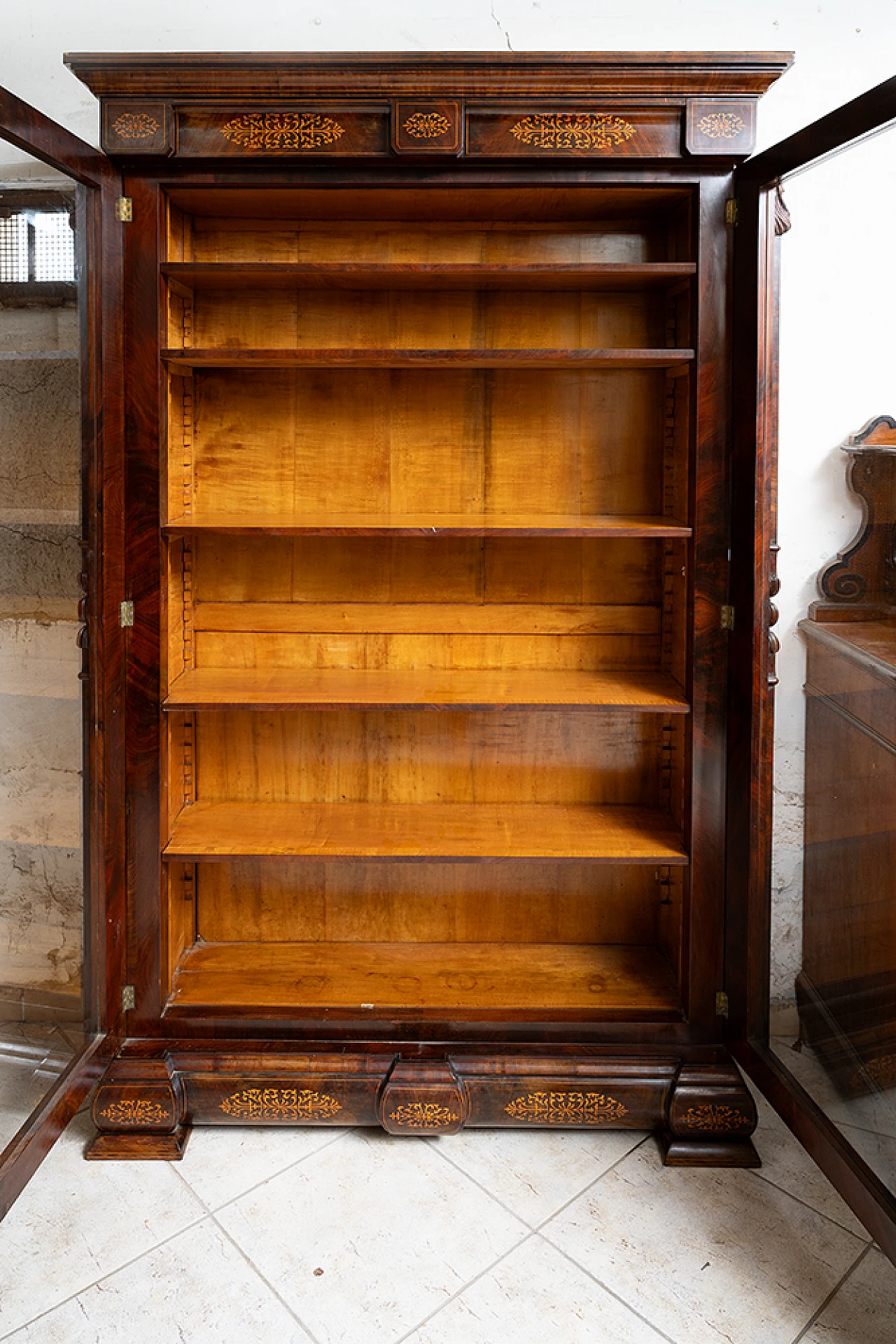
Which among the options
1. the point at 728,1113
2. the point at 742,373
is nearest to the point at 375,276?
the point at 742,373

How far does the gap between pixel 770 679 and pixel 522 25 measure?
1.66 m

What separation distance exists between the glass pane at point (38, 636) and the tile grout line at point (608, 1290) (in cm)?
102

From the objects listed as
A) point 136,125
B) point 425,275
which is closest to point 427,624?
point 425,275

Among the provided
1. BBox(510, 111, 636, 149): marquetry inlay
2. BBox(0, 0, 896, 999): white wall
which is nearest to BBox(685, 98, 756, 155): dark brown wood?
BBox(510, 111, 636, 149): marquetry inlay

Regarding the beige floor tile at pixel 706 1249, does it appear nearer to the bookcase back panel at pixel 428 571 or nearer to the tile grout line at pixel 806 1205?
the tile grout line at pixel 806 1205

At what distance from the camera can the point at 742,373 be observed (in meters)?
1.84

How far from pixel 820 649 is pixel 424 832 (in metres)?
0.94

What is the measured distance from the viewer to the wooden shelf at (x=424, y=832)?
1.99m

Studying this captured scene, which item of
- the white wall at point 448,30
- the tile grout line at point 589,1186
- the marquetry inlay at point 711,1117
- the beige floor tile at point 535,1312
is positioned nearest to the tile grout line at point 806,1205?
the marquetry inlay at point 711,1117

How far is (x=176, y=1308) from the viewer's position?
5.21 ft

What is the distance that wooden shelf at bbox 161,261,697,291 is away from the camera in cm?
184

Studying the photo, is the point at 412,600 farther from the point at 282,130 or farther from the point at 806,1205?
the point at 806,1205

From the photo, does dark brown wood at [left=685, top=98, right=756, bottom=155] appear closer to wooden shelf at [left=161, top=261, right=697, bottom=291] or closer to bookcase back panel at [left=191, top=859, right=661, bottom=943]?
wooden shelf at [left=161, top=261, right=697, bottom=291]

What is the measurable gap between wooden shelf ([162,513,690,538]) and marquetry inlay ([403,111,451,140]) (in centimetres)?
75
